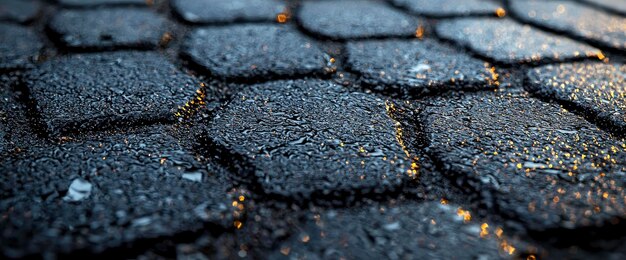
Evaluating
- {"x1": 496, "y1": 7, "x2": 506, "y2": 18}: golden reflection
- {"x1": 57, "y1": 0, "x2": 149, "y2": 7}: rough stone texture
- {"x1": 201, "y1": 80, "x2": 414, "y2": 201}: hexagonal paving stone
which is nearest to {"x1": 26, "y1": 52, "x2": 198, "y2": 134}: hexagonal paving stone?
{"x1": 201, "y1": 80, "x2": 414, "y2": 201}: hexagonal paving stone

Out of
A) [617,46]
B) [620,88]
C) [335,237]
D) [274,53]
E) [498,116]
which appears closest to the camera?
[335,237]

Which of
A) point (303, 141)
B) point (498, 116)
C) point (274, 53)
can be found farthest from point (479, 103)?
point (274, 53)

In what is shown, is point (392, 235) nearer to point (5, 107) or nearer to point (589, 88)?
point (589, 88)

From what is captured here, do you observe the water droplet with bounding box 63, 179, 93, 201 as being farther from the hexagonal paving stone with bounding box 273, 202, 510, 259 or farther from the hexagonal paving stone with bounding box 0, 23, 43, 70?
the hexagonal paving stone with bounding box 0, 23, 43, 70

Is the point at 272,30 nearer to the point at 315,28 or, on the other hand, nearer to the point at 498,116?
the point at 315,28

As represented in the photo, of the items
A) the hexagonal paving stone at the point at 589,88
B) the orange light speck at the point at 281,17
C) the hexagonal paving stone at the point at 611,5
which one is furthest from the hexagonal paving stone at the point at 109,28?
the hexagonal paving stone at the point at 611,5

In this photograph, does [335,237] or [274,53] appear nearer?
[335,237]

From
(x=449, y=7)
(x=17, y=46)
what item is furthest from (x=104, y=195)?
(x=449, y=7)
